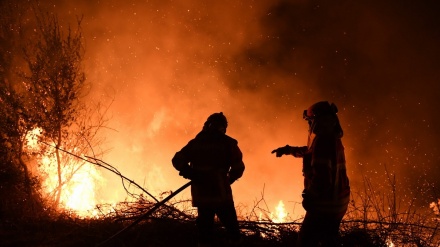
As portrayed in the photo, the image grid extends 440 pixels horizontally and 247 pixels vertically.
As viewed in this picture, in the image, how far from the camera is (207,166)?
382cm

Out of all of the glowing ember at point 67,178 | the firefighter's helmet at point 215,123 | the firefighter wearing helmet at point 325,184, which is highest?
the glowing ember at point 67,178

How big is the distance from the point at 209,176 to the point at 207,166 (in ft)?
0.42

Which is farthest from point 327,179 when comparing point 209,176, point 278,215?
point 278,215

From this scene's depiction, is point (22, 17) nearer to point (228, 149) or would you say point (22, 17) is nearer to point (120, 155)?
point (228, 149)

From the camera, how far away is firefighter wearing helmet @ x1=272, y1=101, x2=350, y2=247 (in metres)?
3.21

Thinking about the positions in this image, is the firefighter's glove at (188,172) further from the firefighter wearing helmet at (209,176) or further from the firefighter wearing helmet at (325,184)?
the firefighter wearing helmet at (325,184)

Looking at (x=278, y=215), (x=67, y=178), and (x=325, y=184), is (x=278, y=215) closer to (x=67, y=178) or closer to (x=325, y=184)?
(x=67, y=178)

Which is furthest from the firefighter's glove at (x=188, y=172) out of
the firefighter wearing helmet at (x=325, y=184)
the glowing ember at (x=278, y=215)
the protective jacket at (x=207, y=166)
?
the glowing ember at (x=278, y=215)

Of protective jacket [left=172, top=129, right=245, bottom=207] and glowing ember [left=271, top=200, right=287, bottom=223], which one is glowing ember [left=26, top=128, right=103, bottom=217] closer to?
glowing ember [left=271, top=200, right=287, bottom=223]

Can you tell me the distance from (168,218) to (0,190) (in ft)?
24.3

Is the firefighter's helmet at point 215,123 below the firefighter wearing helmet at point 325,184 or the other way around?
the other way around

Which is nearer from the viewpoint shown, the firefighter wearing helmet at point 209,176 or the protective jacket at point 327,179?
the protective jacket at point 327,179

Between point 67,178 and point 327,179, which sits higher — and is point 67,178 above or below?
above

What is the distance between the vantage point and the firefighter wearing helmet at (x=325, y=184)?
3215 mm
